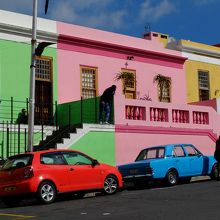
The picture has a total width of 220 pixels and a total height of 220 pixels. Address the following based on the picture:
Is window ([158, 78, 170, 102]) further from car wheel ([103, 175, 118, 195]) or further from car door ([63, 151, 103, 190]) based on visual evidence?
car door ([63, 151, 103, 190])

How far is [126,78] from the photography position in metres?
25.8

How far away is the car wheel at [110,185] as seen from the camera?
50.1 feet

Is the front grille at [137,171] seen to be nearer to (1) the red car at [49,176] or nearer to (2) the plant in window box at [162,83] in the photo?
(1) the red car at [49,176]

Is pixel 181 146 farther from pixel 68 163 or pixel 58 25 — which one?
pixel 58 25

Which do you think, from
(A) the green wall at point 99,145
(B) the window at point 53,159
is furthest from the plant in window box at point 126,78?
(B) the window at point 53,159

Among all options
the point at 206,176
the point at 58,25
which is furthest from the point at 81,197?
the point at 58,25

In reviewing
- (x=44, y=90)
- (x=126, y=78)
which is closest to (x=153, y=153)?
(x=44, y=90)

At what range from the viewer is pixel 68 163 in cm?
1450

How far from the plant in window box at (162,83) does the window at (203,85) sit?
2.79 metres

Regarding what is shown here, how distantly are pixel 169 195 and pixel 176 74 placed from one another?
50.4ft

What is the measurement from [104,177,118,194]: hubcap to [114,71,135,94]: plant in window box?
1065cm

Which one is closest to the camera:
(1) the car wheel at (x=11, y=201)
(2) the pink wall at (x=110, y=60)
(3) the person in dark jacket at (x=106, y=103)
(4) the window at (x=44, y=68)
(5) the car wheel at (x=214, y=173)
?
(1) the car wheel at (x=11, y=201)

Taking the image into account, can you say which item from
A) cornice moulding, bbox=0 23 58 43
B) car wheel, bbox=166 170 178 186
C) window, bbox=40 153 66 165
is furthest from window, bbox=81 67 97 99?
window, bbox=40 153 66 165

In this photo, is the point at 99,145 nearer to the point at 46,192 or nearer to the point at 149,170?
the point at 149,170
